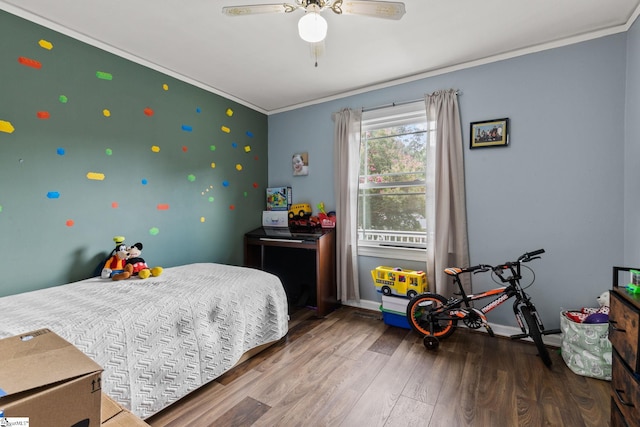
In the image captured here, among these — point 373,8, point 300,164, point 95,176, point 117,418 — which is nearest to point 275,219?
point 300,164

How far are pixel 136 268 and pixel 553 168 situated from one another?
3.39m

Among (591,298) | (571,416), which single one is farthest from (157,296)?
(591,298)

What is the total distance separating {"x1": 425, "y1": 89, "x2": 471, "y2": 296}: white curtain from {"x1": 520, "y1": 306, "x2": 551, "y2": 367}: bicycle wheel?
1.71 feet

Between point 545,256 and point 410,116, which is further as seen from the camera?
point 410,116

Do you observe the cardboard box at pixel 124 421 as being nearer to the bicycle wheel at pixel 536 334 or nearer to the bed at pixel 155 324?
the bed at pixel 155 324

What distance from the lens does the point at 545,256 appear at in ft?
7.79

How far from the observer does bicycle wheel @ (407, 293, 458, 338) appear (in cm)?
241

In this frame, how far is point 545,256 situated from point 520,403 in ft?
4.03

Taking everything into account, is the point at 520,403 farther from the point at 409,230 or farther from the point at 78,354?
the point at 78,354

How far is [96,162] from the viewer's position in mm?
2260

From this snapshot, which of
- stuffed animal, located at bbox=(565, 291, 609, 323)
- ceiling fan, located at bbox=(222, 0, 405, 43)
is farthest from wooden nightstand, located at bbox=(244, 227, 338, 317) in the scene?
stuffed animal, located at bbox=(565, 291, 609, 323)

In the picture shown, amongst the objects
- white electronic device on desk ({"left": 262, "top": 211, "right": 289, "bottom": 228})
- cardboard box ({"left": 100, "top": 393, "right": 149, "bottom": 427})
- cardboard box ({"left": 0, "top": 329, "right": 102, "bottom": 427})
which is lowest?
cardboard box ({"left": 100, "top": 393, "right": 149, "bottom": 427})

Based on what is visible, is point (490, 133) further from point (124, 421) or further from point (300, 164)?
point (124, 421)

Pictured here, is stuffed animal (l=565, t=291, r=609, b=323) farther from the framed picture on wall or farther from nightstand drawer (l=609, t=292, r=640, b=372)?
the framed picture on wall
